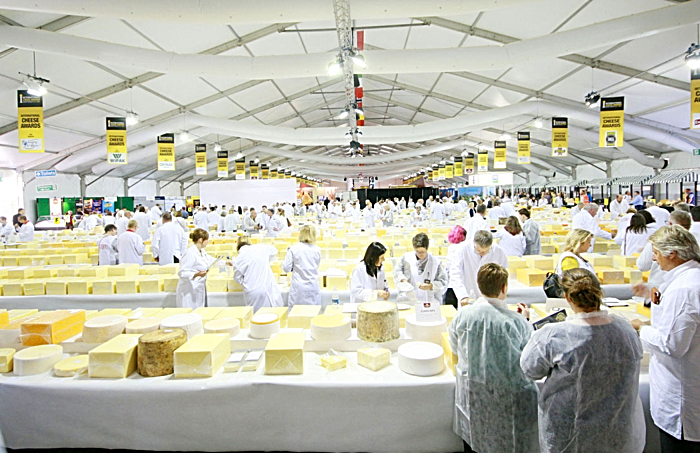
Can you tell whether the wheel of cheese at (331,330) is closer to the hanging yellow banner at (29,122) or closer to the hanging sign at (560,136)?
the hanging yellow banner at (29,122)

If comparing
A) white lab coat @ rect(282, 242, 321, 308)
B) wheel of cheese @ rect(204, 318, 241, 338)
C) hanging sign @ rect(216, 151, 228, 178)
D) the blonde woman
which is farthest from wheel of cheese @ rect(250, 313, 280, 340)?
hanging sign @ rect(216, 151, 228, 178)

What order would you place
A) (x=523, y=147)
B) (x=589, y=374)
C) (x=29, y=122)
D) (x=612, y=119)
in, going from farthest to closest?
1. (x=523, y=147)
2. (x=612, y=119)
3. (x=29, y=122)
4. (x=589, y=374)

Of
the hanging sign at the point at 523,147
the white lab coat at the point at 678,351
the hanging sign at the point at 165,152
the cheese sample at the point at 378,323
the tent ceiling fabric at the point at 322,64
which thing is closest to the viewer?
the white lab coat at the point at 678,351

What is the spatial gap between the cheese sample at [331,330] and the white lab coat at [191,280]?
2.57m

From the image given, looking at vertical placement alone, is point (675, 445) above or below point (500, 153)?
below

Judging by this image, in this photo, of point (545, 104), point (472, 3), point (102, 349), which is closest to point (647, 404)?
point (102, 349)

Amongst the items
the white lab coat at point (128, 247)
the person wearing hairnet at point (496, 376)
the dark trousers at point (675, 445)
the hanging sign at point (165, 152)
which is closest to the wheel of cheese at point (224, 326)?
the person wearing hairnet at point (496, 376)

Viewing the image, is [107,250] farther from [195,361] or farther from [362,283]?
[195,361]

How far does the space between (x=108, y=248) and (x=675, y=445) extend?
842cm

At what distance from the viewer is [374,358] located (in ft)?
8.23

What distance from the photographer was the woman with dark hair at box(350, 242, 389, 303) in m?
3.82

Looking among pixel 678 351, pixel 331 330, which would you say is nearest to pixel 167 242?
pixel 331 330

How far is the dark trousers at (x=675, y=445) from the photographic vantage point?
198 centimetres

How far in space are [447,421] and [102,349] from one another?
86.5 inches
